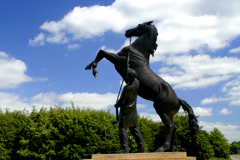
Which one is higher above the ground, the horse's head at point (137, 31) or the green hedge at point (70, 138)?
the horse's head at point (137, 31)

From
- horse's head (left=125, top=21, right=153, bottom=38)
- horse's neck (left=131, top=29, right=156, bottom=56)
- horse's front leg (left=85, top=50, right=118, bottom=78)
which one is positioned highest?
horse's head (left=125, top=21, right=153, bottom=38)

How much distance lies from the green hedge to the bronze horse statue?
24.0 metres

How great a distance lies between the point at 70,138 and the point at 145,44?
2580 cm

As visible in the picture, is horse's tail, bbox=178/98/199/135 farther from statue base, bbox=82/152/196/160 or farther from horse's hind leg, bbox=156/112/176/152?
statue base, bbox=82/152/196/160

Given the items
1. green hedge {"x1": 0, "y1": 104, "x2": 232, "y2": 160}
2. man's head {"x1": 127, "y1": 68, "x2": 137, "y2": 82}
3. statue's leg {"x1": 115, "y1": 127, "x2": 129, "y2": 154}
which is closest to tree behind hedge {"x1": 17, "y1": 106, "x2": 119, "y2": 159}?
green hedge {"x1": 0, "y1": 104, "x2": 232, "y2": 160}

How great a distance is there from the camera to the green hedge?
3023 centimetres

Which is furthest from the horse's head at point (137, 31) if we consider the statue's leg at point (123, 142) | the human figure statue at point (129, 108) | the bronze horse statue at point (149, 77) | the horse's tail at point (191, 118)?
the statue's leg at point (123, 142)

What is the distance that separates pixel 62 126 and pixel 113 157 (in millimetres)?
26068

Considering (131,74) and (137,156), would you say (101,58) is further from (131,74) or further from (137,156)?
(137,156)

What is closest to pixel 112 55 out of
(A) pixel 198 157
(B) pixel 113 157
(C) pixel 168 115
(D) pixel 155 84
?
(D) pixel 155 84

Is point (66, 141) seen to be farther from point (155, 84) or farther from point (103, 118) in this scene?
point (155, 84)

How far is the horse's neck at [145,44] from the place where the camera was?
833 centimetres

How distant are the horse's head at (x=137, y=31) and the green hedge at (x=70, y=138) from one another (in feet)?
78.3

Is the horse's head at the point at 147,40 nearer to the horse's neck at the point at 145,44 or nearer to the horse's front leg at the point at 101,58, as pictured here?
the horse's neck at the point at 145,44
